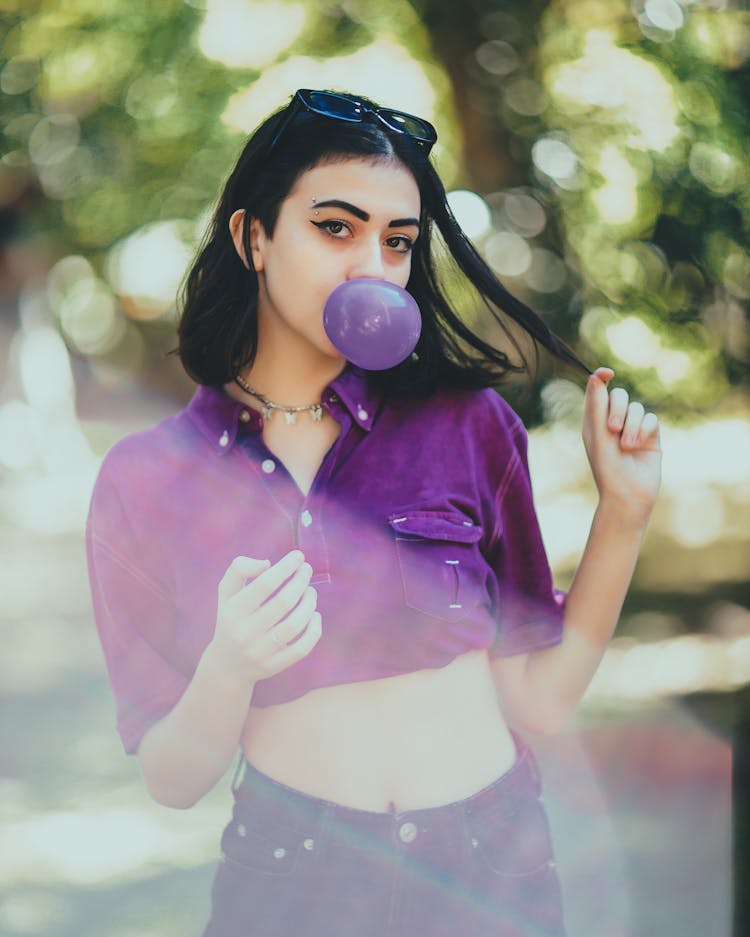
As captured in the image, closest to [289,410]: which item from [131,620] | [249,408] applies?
[249,408]

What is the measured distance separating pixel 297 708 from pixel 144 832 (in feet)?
5.78

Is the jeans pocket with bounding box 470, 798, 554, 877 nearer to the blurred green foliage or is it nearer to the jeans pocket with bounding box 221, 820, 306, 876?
the jeans pocket with bounding box 221, 820, 306, 876

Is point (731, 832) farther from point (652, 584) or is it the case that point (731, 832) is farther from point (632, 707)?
point (652, 584)

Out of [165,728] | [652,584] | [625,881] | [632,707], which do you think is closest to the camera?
[165,728]

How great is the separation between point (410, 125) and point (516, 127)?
147 centimetres

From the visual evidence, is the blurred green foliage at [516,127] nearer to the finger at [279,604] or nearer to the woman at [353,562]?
the woman at [353,562]

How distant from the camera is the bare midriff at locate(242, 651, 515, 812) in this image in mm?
1099

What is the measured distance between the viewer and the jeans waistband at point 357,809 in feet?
3.54

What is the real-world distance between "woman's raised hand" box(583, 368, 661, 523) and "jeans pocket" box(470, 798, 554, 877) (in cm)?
33

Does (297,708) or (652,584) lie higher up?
(297,708)

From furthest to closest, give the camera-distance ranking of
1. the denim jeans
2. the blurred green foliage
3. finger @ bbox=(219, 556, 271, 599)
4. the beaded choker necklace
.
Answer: the blurred green foliage, the beaded choker necklace, the denim jeans, finger @ bbox=(219, 556, 271, 599)

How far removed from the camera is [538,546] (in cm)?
122

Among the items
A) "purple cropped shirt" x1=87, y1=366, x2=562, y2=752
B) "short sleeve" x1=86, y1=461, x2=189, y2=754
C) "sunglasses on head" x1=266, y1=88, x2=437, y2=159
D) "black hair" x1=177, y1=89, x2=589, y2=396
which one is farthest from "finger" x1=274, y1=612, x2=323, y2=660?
"sunglasses on head" x1=266, y1=88, x2=437, y2=159

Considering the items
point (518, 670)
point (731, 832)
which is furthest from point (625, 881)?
point (518, 670)
